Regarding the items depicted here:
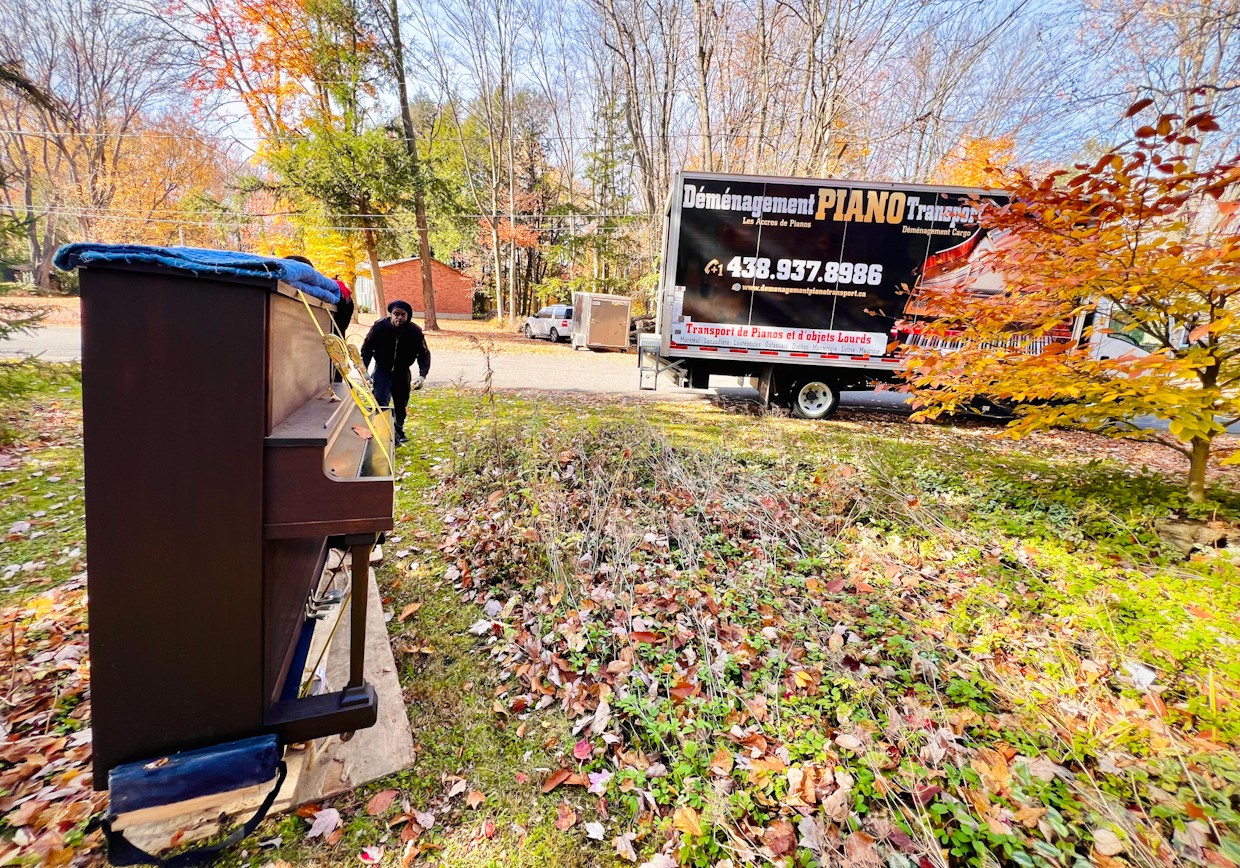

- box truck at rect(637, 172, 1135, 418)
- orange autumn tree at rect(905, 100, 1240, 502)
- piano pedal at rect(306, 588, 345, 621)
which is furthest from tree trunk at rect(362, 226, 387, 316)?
orange autumn tree at rect(905, 100, 1240, 502)

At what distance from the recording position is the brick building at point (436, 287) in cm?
3431

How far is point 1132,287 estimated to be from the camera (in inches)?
130

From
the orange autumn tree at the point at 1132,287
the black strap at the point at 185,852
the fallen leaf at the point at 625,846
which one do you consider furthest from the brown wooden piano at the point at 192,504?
the orange autumn tree at the point at 1132,287

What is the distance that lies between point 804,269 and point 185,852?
891 centimetres

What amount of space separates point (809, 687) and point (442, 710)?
1.82 m

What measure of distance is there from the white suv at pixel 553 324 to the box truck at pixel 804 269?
49.1ft

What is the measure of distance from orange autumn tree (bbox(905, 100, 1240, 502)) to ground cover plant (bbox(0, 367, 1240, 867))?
0.82m

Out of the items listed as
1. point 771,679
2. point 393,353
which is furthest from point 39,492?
point 771,679

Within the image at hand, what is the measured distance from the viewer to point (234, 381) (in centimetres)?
151

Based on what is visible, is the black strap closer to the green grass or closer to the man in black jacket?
the green grass

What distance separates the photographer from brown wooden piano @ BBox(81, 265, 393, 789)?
1.42 meters

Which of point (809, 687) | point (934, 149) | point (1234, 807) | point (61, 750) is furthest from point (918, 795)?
point (934, 149)

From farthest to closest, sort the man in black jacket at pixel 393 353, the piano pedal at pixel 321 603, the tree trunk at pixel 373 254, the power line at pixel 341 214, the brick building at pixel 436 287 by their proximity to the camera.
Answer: the brick building at pixel 436 287 → the tree trunk at pixel 373 254 → the power line at pixel 341 214 → the man in black jacket at pixel 393 353 → the piano pedal at pixel 321 603

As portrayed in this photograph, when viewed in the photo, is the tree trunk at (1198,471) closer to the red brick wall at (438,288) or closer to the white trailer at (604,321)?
the white trailer at (604,321)
